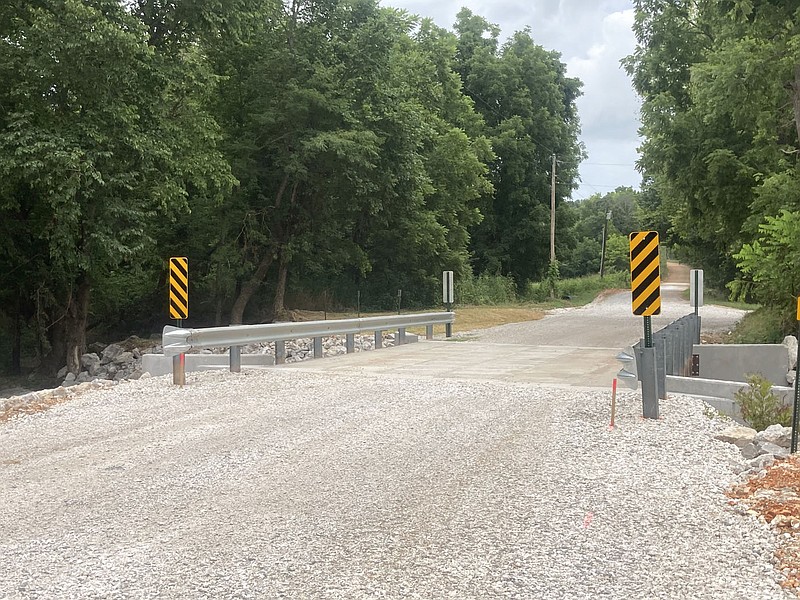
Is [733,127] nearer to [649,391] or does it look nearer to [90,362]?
[649,391]

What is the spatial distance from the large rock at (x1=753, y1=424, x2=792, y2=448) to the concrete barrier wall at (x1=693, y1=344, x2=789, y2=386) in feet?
27.5

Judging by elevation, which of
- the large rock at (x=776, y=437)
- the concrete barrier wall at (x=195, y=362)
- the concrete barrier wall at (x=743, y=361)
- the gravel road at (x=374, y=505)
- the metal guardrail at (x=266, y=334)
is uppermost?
the metal guardrail at (x=266, y=334)

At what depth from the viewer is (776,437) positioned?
329 inches

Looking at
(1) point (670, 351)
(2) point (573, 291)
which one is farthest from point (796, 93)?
(2) point (573, 291)

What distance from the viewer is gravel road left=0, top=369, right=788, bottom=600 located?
4.38m

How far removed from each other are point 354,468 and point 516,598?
9.62ft

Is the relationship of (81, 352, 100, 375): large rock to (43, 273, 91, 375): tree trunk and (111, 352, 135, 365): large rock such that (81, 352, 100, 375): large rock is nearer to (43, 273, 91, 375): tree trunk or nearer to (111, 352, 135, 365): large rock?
(43, 273, 91, 375): tree trunk

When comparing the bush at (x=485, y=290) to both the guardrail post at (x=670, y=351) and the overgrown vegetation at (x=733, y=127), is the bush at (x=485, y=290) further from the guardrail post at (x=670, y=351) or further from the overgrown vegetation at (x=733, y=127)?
the guardrail post at (x=670, y=351)

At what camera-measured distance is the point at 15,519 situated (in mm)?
5523

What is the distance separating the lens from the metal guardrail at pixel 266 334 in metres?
11.9

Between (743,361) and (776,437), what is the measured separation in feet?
31.1

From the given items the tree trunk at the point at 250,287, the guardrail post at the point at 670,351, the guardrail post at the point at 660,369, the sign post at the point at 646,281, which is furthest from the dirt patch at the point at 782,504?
the tree trunk at the point at 250,287

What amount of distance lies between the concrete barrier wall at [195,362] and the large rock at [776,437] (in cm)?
841

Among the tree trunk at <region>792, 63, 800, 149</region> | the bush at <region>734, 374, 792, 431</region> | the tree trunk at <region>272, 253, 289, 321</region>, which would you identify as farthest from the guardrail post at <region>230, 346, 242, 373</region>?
the tree trunk at <region>272, 253, 289, 321</region>
